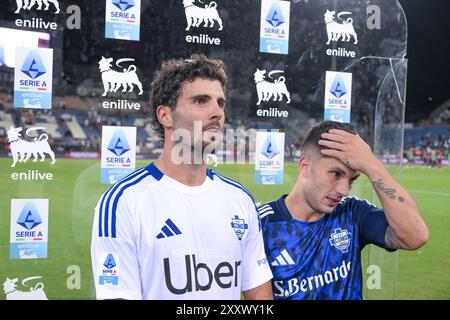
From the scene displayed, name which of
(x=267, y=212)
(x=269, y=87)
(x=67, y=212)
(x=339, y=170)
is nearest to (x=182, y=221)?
(x=267, y=212)

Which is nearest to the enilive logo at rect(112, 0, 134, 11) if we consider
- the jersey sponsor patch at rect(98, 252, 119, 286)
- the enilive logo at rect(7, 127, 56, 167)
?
the enilive logo at rect(7, 127, 56, 167)

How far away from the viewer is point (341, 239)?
161 centimetres

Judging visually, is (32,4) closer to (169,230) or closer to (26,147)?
(26,147)

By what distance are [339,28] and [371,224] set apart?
4.85 ft

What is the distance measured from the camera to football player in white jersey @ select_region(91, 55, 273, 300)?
129 centimetres

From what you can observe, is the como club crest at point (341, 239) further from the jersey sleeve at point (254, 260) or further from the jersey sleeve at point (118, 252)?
the jersey sleeve at point (118, 252)

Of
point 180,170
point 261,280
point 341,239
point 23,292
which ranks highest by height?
point 180,170

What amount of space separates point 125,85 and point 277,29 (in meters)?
0.94

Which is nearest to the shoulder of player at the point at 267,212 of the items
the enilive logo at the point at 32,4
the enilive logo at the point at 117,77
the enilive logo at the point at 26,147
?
the enilive logo at the point at 117,77

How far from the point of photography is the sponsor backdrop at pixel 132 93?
2156 millimetres

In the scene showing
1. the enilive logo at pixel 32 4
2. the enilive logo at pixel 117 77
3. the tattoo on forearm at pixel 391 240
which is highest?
the enilive logo at pixel 32 4

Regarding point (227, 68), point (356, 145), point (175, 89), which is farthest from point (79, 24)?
point (356, 145)

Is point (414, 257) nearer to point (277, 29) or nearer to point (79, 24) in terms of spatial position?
point (277, 29)

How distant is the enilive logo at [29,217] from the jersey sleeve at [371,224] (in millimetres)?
1571
